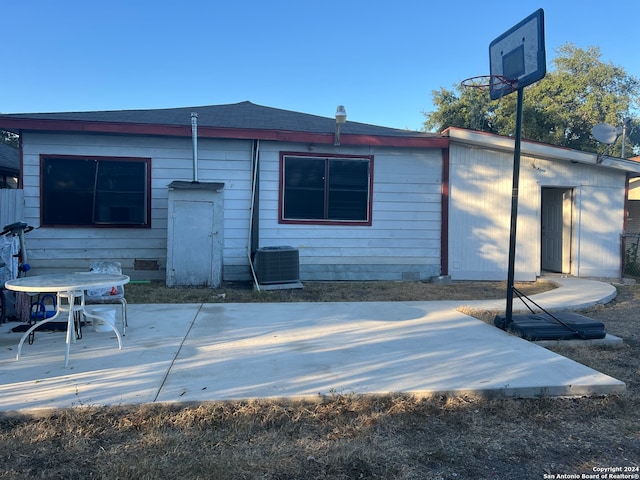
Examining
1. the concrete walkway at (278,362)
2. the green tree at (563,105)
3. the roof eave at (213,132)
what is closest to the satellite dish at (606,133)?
the roof eave at (213,132)

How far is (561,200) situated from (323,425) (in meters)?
9.60

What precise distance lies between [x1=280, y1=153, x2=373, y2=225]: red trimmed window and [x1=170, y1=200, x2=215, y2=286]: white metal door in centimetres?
171

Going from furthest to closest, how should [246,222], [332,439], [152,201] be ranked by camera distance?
[246,222], [152,201], [332,439]

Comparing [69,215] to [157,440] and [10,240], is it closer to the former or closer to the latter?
[10,240]

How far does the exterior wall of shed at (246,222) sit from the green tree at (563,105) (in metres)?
13.7

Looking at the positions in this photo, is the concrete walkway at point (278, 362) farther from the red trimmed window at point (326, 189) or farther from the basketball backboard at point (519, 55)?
the red trimmed window at point (326, 189)

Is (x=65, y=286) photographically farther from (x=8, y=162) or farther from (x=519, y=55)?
(x=8, y=162)

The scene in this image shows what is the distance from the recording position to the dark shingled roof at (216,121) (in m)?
7.97

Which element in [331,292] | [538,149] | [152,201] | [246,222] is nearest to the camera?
[331,292]

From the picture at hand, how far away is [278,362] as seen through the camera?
394 centimetres

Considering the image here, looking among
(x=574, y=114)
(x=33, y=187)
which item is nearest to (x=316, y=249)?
(x=33, y=187)

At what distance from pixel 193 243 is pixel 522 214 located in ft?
22.7

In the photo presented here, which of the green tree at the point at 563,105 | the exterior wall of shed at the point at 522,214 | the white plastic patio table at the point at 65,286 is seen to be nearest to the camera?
the white plastic patio table at the point at 65,286

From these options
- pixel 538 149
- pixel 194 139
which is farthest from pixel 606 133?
pixel 194 139
